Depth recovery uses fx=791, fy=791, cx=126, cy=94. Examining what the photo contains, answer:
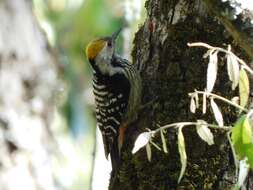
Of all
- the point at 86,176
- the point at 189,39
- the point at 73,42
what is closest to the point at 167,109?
the point at 189,39

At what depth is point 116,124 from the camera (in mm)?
3742

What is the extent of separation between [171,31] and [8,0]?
1.37 metres

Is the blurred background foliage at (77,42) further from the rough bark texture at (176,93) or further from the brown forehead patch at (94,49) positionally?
the rough bark texture at (176,93)

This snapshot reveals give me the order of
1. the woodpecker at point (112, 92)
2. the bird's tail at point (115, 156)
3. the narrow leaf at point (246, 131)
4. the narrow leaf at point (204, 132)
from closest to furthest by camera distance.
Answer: the narrow leaf at point (246, 131) → the narrow leaf at point (204, 132) → the bird's tail at point (115, 156) → the woodpecker at point (112, 92)

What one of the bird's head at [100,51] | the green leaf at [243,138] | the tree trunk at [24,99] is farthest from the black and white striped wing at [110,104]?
the green leaf at [243,138]

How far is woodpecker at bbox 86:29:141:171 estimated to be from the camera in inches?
138

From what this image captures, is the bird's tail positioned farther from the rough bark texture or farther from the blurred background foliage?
the blurred background foliage

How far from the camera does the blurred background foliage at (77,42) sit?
4.83 meters

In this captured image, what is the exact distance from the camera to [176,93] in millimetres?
2941

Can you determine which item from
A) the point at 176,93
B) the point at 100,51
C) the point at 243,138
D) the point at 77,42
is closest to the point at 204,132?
the point at 243,138

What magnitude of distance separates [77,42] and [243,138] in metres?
3.94

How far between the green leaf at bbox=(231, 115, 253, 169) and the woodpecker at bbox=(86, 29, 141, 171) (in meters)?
1.34

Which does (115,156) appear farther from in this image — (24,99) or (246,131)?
(246,131)

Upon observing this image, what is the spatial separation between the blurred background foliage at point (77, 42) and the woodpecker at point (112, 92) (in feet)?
0.42
